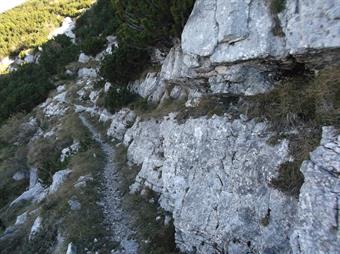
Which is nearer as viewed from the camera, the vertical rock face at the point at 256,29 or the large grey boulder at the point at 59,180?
the vertical rock face at the point at 256,29

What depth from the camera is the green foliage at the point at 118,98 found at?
21.4 meters

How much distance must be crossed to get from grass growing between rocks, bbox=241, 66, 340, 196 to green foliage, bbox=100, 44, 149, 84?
43.3ft

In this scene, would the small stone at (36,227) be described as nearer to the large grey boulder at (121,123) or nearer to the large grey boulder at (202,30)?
the large grey boulder at (121,123)

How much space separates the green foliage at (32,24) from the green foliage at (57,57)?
1534cm

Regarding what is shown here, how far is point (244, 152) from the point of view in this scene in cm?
942

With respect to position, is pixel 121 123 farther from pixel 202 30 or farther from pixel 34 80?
pixel 34 80

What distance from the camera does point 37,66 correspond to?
4562cm

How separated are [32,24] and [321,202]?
74.3 metres

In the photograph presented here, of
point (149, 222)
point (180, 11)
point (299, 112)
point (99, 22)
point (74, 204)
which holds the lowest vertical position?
point (149, 222)

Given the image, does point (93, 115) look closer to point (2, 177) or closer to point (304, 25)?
point (2, 177)

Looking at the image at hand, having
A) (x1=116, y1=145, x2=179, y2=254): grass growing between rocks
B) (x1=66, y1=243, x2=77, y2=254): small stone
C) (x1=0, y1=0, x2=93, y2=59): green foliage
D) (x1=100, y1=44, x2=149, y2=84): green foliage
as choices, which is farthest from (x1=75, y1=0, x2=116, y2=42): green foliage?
(x1=66, y1=243, x2=77, y2=254): small stone

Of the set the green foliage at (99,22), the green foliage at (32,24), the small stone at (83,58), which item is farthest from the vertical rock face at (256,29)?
the green foliage at (32,24)

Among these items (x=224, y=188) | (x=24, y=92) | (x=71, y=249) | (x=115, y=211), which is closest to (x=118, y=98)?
(x=115, y=211)

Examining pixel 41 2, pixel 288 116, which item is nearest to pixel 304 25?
pixel 288 116
